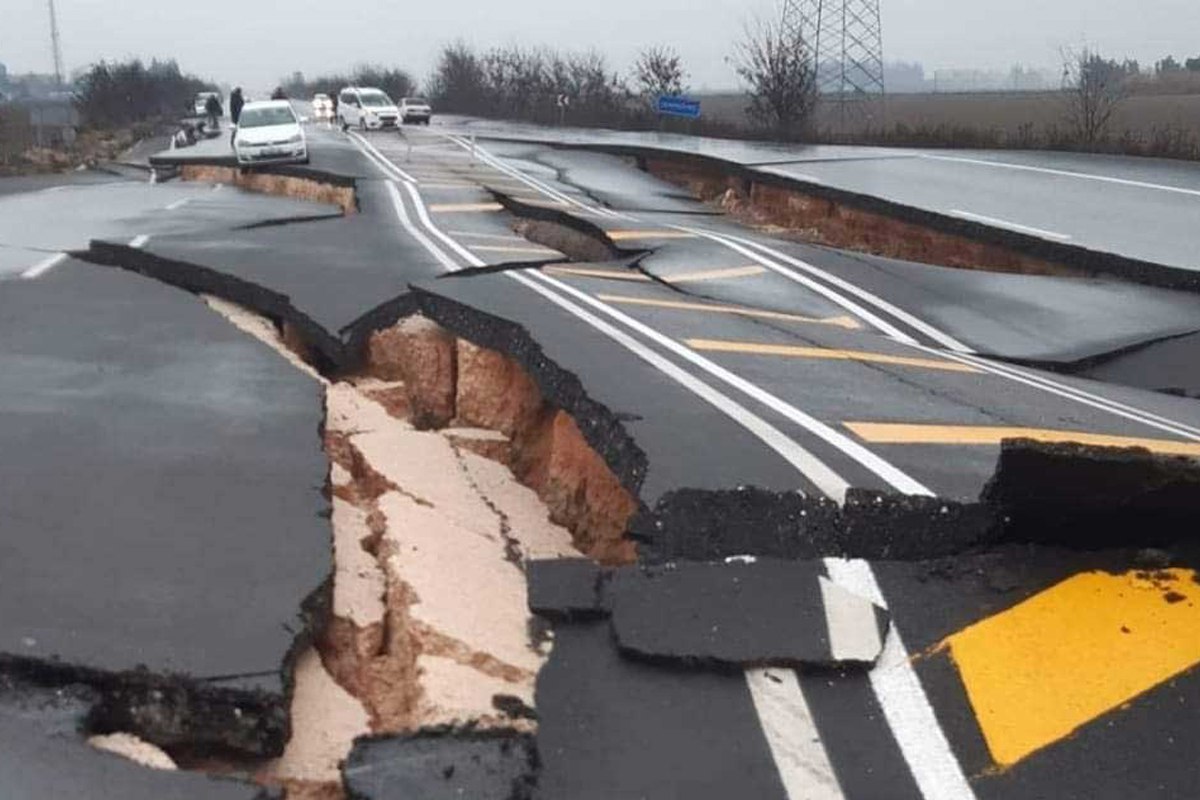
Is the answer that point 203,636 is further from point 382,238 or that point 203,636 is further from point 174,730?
point 382,238

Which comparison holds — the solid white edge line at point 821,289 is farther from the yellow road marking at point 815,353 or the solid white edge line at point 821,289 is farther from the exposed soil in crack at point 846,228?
the exposed soil in crack at point 846,228

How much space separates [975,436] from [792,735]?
379cm

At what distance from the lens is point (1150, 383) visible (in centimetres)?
1088

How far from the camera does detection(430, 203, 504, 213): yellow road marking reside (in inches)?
744

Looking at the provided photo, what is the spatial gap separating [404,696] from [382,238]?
37.5ft

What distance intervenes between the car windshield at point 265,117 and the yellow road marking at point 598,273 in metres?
16.3

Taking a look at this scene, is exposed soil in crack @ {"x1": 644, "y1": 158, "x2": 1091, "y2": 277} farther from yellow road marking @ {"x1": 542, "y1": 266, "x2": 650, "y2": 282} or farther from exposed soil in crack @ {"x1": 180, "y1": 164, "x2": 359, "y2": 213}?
exposed soil in crack @ {"x1": 180, "y1": 164, "x2": 359, "y2": 213}

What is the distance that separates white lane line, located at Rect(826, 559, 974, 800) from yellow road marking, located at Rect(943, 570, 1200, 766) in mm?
168

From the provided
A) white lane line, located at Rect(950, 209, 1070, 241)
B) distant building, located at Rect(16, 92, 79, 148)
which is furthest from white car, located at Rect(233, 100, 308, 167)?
distant building, located at Rect(16, 92, 79, 148)

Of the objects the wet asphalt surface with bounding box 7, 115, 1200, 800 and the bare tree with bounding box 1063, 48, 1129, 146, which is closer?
the wet asphalt surface with bounding box 7, 115, 1200, 800

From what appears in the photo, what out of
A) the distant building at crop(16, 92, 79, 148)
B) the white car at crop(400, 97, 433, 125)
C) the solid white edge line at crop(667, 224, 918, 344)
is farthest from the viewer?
the white car at crop(400, 97, 433, 125)

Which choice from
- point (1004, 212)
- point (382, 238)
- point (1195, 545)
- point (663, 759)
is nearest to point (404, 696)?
point (663, 759)

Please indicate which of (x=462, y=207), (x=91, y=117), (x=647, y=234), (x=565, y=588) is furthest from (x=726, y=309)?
(x=91, y=117)

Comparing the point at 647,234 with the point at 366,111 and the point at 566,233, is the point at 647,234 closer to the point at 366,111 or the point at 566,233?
the point at 566,233
